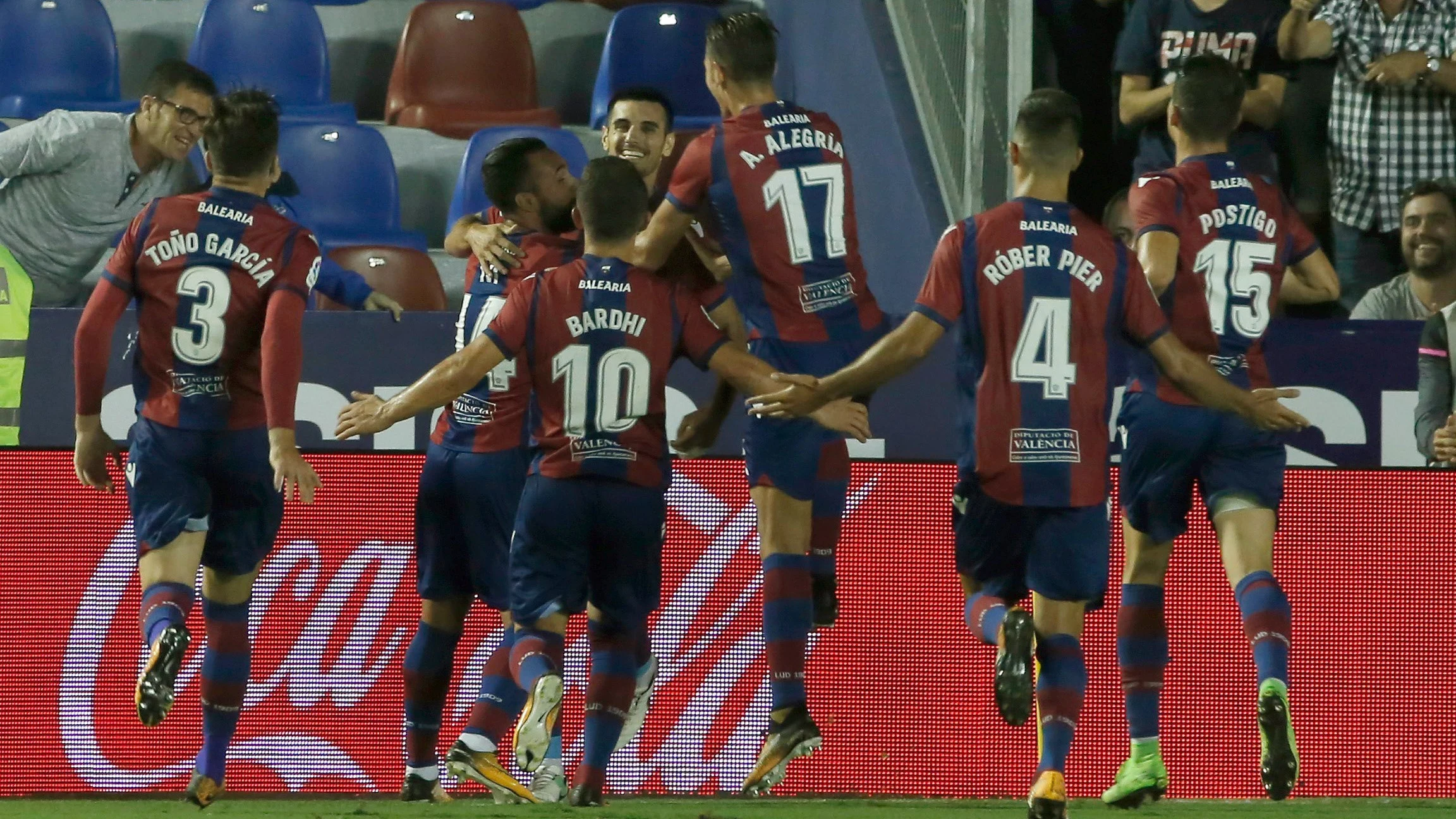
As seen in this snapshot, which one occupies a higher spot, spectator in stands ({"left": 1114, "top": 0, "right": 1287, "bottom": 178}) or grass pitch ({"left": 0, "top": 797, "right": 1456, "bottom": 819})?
spectator in stands ({"left": 1114, "top": 0, "right": 1287, "bottom": 178})

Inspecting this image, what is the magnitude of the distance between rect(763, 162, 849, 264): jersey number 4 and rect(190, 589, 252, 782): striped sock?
6.62 feet

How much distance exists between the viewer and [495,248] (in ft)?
20.7

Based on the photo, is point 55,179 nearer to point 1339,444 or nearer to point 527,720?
point 527,720

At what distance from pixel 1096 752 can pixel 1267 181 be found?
6.89 ft

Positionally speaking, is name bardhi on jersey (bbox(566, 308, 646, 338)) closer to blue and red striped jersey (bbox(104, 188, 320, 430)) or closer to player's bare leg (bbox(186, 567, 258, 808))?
blue and red striped jersey (bbox(104, 188, 320, 430))

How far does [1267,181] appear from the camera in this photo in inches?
248

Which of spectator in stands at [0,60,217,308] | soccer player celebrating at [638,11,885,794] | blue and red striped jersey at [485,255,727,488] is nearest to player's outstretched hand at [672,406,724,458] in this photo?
soccer player celebrating at [638,11,885,794]

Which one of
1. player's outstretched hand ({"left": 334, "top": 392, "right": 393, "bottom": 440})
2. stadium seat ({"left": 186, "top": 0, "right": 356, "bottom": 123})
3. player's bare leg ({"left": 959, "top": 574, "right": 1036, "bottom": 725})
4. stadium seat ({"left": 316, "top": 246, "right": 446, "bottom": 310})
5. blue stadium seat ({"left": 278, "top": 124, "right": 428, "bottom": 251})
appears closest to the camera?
player's bare leg ({"left": 959, "top": 574, "right": 1036, "bottom": 725})

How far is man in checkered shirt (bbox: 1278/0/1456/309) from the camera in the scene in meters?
8.22

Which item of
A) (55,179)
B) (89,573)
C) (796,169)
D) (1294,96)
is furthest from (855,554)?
(55,179)

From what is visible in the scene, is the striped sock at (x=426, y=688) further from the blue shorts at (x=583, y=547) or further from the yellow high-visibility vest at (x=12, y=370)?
the yellow high-visibility vest at (x=12, y=370)

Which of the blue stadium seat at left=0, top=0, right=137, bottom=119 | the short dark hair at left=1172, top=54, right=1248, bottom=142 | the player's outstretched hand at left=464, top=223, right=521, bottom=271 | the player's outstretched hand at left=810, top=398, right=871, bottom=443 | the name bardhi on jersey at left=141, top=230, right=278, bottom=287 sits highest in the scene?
the blue stadium seat at left=0, top=0, right=137, bottom=119

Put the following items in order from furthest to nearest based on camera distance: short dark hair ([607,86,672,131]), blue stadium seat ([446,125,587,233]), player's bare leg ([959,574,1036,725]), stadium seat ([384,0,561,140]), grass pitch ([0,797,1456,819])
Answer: stadium seat ([384,0,561,140]) < blue stadium seat ([446,125,587,233]) < short dark hair ([607,86,672,131]) < grass pitch ([0,797,1456,819]) < player's bare leg ([959,574,1036,725])

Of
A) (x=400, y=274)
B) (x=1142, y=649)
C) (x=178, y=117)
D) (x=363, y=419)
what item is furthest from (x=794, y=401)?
(x=400, y=274)
